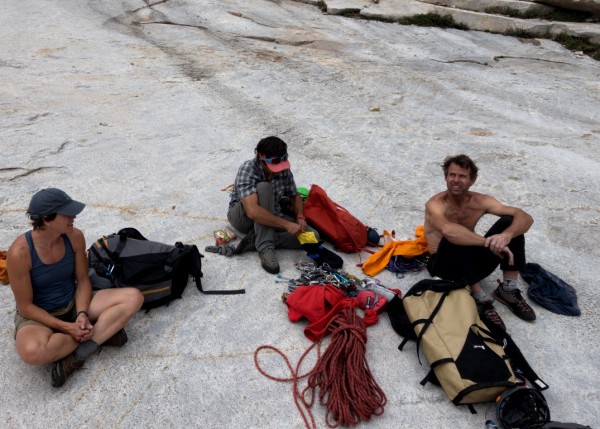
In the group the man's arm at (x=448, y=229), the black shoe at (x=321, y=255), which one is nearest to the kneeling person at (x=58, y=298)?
the black shoe at (x=321, y=255)

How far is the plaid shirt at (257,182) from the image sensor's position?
416 centimetres

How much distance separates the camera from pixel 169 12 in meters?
13.5

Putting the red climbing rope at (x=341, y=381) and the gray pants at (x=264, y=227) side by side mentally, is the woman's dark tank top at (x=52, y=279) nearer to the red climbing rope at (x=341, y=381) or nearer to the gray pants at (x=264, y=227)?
the red climbing rope at (x=341, y=381)

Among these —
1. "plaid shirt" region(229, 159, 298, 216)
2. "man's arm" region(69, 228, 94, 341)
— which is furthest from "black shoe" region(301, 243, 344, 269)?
"man's arm" region(69, 228, 94, 341)

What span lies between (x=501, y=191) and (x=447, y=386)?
128 inches

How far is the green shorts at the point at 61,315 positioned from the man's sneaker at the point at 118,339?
28cm

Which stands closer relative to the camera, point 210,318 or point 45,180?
point 210,318

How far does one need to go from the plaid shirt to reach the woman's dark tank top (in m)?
1.53

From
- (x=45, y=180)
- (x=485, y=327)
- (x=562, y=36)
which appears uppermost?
(x=562, y=36)

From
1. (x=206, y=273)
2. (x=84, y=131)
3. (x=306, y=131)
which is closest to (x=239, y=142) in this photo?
(x=306, y=131)

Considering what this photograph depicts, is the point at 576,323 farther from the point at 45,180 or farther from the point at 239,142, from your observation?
the point at 45,180

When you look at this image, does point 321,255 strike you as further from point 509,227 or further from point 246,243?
point 509,227

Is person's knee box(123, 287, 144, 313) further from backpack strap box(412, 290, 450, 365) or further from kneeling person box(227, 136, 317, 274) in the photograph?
backpack strap box(412, 290, 450, 365)

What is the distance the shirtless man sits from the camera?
3.55 m
